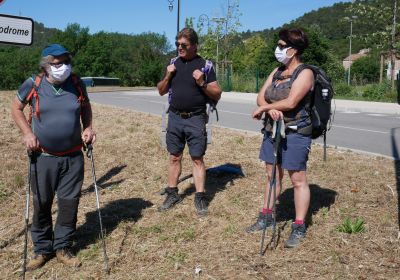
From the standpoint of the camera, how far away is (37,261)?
3.78m

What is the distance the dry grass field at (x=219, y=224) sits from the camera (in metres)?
3.68

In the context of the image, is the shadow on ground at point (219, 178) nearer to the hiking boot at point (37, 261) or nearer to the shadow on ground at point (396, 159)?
the shadow on ground at point (396, 159)

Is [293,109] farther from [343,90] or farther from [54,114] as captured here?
[343,90]

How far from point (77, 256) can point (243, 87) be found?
2728 centimetres

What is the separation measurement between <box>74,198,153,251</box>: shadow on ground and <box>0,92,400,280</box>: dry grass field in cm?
1

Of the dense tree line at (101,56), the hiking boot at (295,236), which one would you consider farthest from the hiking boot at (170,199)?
the dense tree line at (101,56)

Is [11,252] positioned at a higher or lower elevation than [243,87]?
lower

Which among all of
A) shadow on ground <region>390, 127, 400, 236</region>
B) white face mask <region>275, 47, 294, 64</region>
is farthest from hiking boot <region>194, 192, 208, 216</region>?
shadow on ground <region>390, 127, 400, 236</region>

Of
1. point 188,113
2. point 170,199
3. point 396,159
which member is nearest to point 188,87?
point 188,113

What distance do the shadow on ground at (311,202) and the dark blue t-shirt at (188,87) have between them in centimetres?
144

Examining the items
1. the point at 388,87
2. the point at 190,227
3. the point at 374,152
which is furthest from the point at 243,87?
the point at 190,227

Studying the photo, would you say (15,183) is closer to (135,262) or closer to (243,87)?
(135,262)

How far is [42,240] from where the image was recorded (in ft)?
12.5

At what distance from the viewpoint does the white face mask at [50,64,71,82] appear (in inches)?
139
